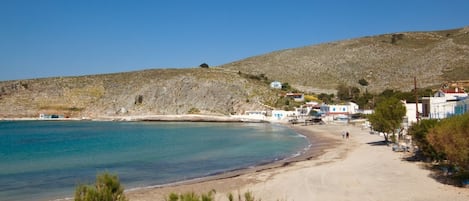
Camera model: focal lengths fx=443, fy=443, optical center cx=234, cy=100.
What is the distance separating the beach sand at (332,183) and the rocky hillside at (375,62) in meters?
86.8

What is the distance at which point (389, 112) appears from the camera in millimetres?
35094

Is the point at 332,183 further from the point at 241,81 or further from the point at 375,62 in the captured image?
the point at 375,62

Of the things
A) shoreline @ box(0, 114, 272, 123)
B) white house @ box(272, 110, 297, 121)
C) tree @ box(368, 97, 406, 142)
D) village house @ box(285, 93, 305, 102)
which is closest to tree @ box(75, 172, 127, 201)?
tree @ box(368, 97, 406, 142)

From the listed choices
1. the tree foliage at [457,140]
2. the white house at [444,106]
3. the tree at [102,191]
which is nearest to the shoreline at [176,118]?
the white house at [444,106]

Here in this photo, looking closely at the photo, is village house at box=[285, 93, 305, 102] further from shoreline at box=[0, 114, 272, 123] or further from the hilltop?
shoreline at box=[0, 114, 272, 123]

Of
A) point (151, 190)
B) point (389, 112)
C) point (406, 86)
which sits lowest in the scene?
point (151, 190)

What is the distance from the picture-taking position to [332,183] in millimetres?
20094

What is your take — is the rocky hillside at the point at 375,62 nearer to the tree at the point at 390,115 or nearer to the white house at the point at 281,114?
the white house at the point at 281,114

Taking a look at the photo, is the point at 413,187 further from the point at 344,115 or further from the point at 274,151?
the point at 344,115

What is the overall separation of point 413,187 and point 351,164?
848 centimetres

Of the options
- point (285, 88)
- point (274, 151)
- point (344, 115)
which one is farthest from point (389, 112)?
point (285, 88)

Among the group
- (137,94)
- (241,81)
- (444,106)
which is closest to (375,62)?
(241,81)

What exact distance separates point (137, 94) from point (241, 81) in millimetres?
29724

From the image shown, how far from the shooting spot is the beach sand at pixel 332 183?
55.7 ft
